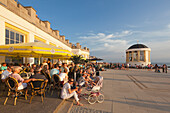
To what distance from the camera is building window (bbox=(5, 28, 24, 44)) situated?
7.30m

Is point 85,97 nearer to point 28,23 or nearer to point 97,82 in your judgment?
point 97,82

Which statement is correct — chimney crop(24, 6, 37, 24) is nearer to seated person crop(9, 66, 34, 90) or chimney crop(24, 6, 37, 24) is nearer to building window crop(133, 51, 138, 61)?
seated person crop(9, 66, 34, 90)

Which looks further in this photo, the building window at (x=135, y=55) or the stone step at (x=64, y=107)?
the building window at (x=135, y=55)

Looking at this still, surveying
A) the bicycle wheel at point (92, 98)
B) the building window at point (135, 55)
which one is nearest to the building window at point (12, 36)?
the bicycle wheel at point (92, 98)

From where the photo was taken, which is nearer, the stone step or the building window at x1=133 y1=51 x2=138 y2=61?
the stone step

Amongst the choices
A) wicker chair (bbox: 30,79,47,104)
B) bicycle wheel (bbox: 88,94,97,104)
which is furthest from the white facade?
wicker chair (bbox: 30,79,47,104)

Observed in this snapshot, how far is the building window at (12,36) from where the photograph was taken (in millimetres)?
7300

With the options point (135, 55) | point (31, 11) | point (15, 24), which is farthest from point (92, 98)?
point (135, 55)

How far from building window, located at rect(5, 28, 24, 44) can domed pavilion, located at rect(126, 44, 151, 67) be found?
27365mm

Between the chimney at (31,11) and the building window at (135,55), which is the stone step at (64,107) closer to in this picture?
the chimney at (31,11)

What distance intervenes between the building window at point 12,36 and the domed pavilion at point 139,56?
89.8 feet

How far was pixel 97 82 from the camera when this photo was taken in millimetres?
5074

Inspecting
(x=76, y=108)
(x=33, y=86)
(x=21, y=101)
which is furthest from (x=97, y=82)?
(x=21, y=101)

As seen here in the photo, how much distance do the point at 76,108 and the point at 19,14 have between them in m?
8.90
